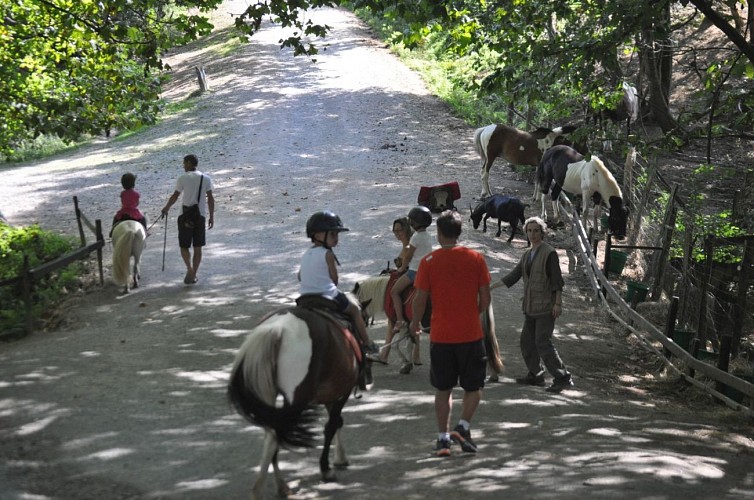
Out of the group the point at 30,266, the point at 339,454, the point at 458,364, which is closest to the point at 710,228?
the point at 458,364

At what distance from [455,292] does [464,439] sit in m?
1.23

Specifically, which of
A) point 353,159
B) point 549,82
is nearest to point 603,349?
point 549,82

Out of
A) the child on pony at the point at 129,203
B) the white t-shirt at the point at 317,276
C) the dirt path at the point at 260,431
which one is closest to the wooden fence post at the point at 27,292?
the dirt path at the point at 260,431

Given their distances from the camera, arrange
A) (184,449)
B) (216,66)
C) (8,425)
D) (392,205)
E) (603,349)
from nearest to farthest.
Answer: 1. (184,449)
2. (8,425)
3. (603,349)
4. (392,205)
5. (216,66)

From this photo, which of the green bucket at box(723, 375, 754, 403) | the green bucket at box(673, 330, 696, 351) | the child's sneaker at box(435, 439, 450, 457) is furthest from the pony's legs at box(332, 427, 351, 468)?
the green bucket at box(673, 330, 696, 351)

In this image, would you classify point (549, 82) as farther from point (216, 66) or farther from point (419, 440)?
point (216, 66)

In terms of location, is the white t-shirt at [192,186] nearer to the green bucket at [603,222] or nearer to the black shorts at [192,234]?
the black shorts at [192,234]

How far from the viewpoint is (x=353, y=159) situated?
22031 mm

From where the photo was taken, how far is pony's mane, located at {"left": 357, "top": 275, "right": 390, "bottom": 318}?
29.5 ft

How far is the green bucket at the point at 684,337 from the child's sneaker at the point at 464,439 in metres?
5.30

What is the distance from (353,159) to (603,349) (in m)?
12.1

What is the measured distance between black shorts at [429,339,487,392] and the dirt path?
62 cm

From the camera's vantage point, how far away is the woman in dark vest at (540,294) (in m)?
8.34

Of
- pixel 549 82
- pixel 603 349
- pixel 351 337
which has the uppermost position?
pixel 549 82
